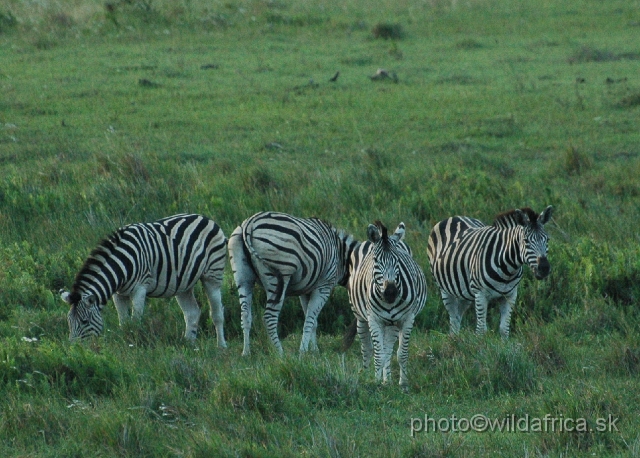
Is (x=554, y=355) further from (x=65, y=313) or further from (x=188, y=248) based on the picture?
(x=65, y=313)

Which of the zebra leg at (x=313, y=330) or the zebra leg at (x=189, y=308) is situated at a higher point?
the zebra leg at (x=189, y=308)

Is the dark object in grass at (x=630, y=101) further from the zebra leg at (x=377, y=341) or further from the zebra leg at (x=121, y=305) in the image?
the zebra leg at (x=121, y=305)

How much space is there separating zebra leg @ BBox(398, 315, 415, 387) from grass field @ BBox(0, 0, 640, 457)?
0.26 feet

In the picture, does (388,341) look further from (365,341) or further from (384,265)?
(384,265)

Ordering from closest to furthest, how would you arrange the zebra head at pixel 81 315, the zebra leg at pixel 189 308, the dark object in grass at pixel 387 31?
1. the zebra head at pixel 81 315
2. the zebra leg at pixel 189 308
3. the dark object in grass at pixel 387 31

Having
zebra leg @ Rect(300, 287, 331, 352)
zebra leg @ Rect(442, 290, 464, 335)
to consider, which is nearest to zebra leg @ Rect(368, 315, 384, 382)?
zebra leg @ Rect(300, 287, 331, 352)

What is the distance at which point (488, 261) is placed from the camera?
8773 mm

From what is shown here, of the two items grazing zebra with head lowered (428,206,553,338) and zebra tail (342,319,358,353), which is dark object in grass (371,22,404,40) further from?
zebra tail (342,319,358,353)

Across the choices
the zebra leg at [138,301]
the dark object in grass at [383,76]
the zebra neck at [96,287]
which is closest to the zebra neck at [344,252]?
the zebra leg at [138,301]

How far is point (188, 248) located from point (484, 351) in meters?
2.95

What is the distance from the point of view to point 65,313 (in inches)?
352

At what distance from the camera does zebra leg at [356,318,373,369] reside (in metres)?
8.33

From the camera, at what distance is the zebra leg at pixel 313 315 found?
28.4ft

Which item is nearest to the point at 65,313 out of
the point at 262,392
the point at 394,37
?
the point at 262,392
